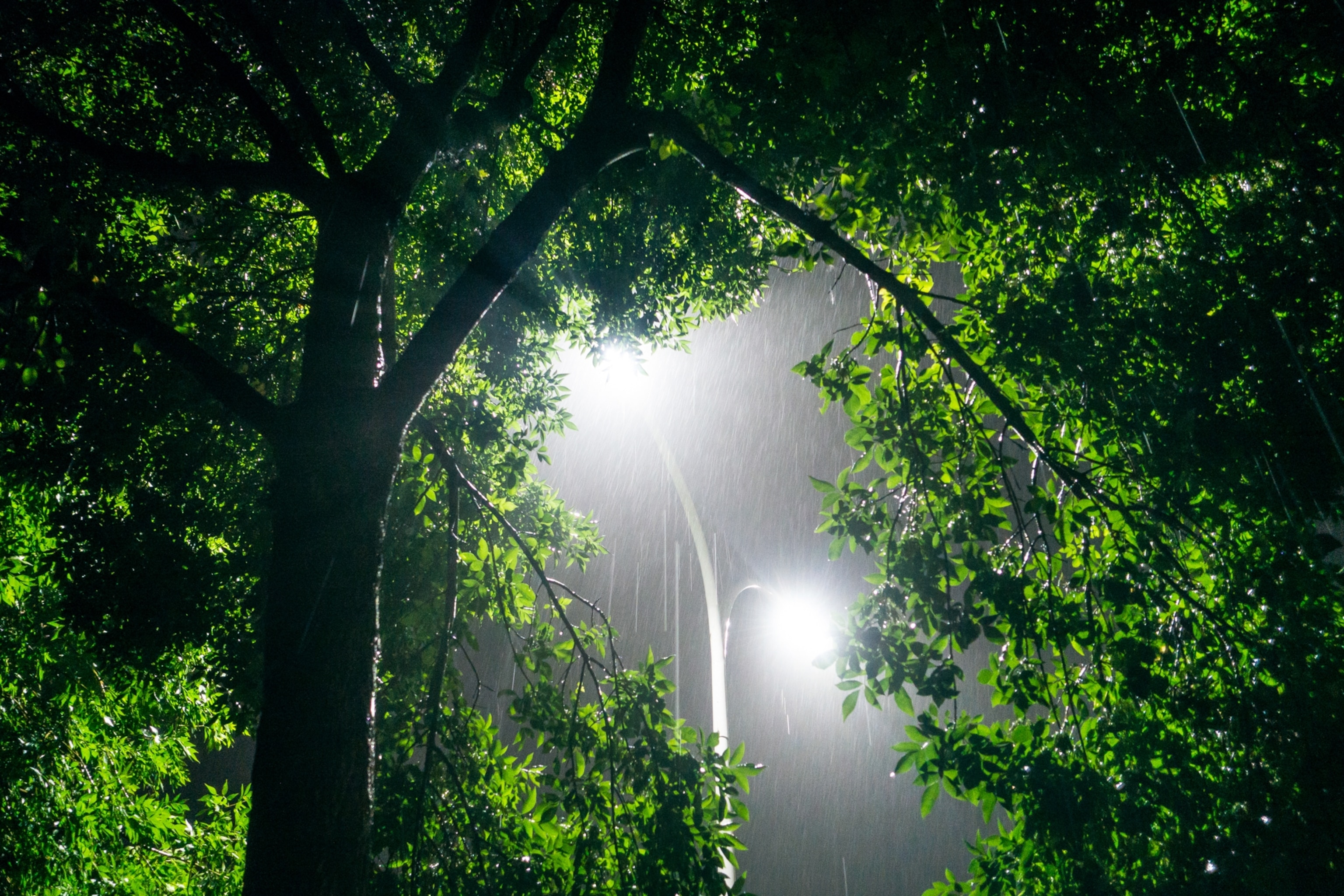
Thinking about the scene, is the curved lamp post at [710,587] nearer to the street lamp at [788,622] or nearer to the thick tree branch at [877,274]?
the street lamp at [788,622]

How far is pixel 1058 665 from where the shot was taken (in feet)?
11.3

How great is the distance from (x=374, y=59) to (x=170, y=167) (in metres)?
1.22

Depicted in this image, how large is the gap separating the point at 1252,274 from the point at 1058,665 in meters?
1.86

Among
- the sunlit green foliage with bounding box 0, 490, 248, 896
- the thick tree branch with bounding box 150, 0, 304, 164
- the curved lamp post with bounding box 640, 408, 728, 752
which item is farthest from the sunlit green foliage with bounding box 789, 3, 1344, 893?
the curved lamp post with bounding box 640, 408, 728, 752

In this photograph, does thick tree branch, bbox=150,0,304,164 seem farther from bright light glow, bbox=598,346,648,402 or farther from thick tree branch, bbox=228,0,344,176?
bright light glow, bbox=598,346,648,402

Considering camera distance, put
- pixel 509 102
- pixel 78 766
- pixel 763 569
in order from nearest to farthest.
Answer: pixel 509 102 < pixel 78 766 < pixel 763 569

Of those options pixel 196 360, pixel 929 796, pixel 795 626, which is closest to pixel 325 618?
pixel 196 360

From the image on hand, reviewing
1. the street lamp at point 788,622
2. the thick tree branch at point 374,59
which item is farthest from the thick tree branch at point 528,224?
the street lamp at point 788,622

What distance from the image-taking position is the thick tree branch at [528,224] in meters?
2.58

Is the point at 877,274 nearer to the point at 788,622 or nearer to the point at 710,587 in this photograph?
the point at 788,622

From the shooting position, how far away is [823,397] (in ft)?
10.3

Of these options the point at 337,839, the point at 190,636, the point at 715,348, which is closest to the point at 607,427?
the point at 715,348

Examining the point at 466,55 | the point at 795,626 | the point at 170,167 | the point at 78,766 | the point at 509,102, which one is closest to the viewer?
Result: the point at 170,167

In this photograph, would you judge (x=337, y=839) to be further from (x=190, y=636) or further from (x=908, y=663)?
(x=190, y=636)
